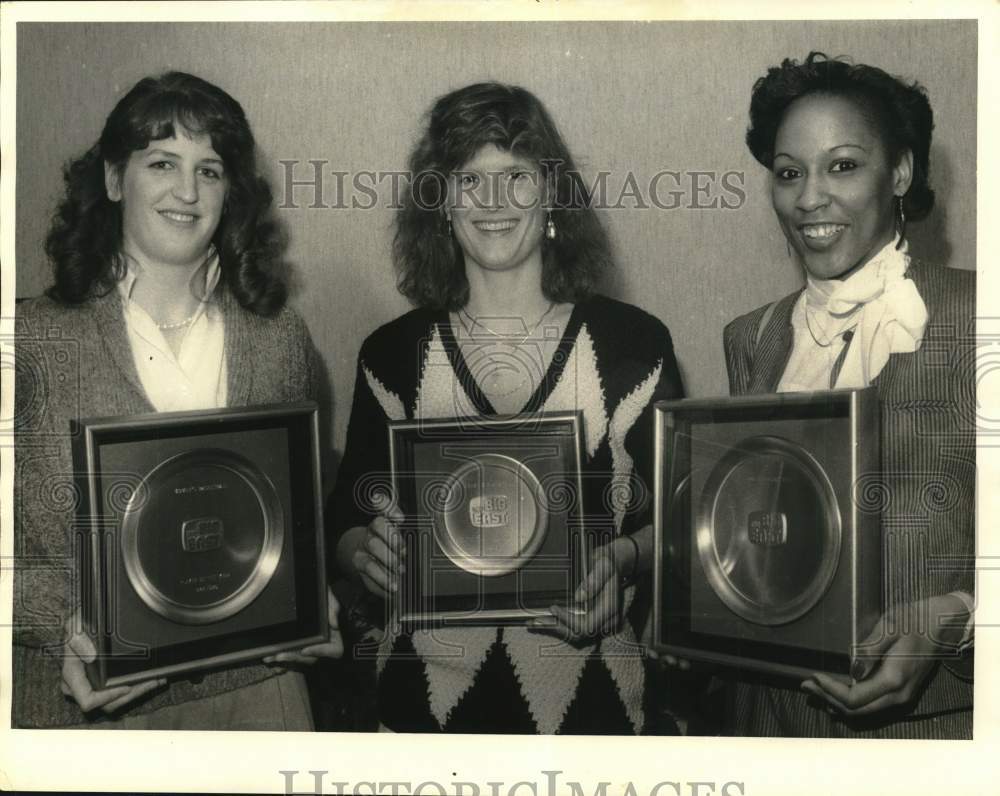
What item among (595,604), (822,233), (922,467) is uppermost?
(822,233)

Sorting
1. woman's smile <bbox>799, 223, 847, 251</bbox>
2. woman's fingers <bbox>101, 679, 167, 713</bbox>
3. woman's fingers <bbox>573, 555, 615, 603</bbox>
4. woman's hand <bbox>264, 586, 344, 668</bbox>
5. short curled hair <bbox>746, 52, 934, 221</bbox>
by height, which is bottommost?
woman's fingers <bbox>101, 679, 167, 713</bbox>

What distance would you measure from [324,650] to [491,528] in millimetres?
388

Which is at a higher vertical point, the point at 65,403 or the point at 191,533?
the point at 65,403

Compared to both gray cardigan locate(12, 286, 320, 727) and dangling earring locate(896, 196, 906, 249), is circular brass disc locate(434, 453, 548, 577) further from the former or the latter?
dangling earring locate(896, 196, 906, 249)

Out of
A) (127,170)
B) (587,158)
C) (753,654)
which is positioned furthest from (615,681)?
(127,170)

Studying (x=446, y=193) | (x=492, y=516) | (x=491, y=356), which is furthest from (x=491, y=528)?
(x=446, y=193)

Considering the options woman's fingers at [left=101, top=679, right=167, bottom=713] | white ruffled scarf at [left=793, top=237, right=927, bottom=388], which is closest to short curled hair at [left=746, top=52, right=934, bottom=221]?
white ruffled scarf at [left=793, top=237, right=927, bottom=388]

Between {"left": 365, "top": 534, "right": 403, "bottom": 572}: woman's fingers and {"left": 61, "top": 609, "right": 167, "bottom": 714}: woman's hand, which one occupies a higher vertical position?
{"left": 365, "top": 534, "right": 403, "bottom": 572}: woman's fingers

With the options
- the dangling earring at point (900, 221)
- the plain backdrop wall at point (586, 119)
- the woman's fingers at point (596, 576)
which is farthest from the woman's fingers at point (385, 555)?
the dangling earring at point (900, 221)

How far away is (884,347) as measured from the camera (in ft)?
6.86

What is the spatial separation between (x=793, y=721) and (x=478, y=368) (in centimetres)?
88

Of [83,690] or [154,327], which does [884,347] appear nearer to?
[154,327]

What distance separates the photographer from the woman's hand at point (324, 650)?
6.96ft

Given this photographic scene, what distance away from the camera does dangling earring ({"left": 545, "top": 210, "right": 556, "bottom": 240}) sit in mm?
2117
